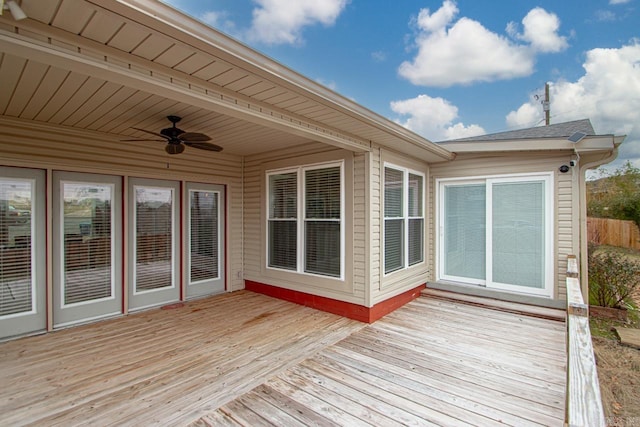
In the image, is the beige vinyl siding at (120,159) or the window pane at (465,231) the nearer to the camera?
the beige vinyl siding at (120,159)

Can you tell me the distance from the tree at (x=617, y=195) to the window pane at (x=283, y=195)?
39.1 feet

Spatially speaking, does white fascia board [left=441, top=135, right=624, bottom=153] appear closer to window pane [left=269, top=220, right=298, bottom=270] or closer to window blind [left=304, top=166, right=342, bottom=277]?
window blind [left=304, top=166, right=342, bottom=277]

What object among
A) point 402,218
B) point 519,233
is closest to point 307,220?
point 402,218

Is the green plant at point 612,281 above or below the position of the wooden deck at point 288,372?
above

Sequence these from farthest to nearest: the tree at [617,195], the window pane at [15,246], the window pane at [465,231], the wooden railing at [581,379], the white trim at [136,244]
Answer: the tree at [617,195]
the window pane at [465,231]
the white trim at [136,244]
the window pane at [15,246]
the wooden railing at [581,379]

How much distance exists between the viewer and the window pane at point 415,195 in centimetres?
527

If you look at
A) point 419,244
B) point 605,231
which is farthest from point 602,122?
point 419,244

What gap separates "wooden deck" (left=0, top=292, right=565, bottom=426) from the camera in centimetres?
226

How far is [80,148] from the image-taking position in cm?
404

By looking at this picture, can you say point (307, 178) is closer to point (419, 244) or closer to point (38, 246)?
point (419, 244)

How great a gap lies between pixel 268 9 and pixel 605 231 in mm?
12932

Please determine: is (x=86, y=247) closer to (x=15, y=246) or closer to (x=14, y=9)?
(x=15, y=246)

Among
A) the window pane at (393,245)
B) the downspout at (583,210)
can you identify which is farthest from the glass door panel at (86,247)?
the downspout at (583,210)

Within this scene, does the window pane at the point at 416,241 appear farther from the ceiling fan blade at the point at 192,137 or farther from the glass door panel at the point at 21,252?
the glass door panel at the point at 21,252
